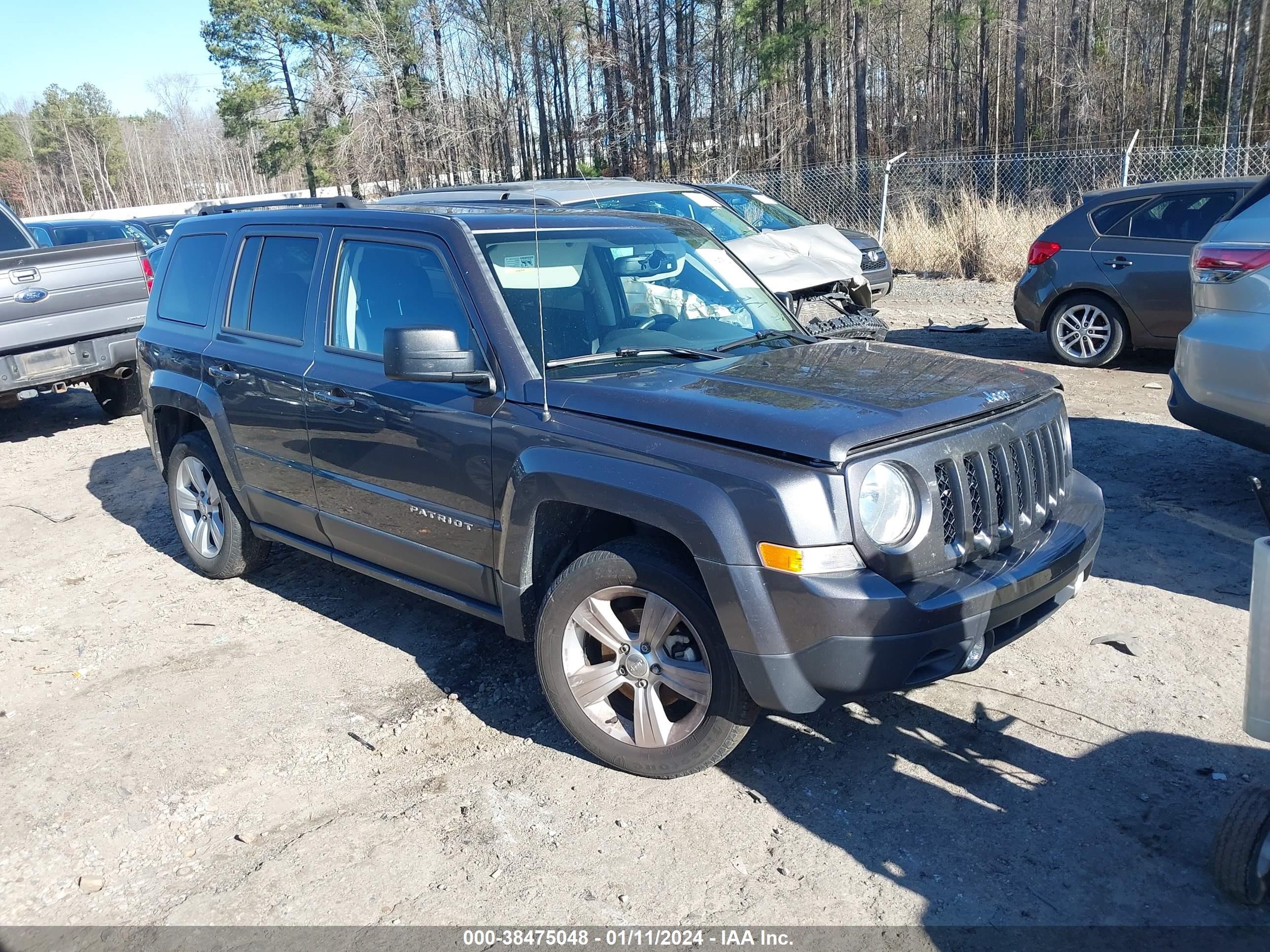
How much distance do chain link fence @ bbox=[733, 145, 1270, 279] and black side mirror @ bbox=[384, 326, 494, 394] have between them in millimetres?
13682

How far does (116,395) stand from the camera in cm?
1024

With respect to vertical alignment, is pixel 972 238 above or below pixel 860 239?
below

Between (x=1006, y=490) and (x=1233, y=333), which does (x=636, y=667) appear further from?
(x=1233, y=333)

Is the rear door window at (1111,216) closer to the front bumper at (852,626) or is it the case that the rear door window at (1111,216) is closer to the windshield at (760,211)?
the windshield at (760,211)

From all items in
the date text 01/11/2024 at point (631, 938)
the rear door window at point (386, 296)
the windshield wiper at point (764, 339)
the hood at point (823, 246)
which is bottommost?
the date text 01/11/2024 at point (631, 938)

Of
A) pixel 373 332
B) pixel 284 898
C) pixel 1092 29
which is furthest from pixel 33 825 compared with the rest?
pixel 1092 29

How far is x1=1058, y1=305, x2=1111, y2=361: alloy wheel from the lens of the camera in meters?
9.51

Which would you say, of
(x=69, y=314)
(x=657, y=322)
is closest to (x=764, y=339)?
(x=657, y=322)

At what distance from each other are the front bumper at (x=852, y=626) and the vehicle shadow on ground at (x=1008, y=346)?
6.75 metres

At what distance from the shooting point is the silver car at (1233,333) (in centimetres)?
500

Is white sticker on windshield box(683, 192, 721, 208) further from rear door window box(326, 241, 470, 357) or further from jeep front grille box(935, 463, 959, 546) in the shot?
jeep front grille box(935, 463, 959, 546)

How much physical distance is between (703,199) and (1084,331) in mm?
4382

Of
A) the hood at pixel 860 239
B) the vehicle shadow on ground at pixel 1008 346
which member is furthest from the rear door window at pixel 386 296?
the hood at pixel 860 239

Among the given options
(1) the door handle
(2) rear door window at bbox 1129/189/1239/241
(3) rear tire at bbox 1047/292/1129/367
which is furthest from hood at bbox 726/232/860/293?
(1) the door handle
